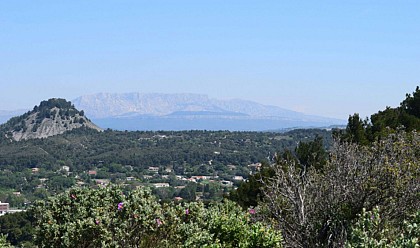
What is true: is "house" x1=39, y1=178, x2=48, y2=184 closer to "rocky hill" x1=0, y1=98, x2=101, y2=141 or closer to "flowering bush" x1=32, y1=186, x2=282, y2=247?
"rocky hill" x1=0, y1=98, x2=101, y2=141

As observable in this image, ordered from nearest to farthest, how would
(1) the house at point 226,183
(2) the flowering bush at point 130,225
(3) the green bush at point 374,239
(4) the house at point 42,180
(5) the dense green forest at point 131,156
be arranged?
(3) the green bush at point 374,239, (2) the flowering bush at point 130,225, (4) the house at point 42,180, (1) the house at point 226,183, (5) the dense green forest at point 131,156

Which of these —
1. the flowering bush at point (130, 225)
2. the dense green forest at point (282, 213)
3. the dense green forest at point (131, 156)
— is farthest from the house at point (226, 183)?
the flowering bush at point (130, 225)

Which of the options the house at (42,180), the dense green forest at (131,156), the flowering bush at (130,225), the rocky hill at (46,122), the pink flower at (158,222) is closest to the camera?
the flowering bush at (130,225)

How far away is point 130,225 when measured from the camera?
6.90 m

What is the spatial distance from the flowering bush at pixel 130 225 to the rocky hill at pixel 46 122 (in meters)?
151

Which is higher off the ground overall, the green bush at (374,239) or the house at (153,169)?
the green bush at (374,239)

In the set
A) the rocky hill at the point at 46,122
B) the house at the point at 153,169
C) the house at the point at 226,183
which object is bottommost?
the house at the point at 226,183

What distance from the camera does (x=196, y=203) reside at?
8406 mm

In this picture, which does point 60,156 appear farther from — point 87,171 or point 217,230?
point 217,230

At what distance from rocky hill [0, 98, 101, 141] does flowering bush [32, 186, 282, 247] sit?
494ft

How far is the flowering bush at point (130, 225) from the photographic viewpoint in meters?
6.85

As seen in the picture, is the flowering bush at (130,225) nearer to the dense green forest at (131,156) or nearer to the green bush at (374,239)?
the green bush at (374,239)

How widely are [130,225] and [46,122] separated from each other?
157 m

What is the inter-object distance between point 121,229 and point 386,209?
4.49 meters
